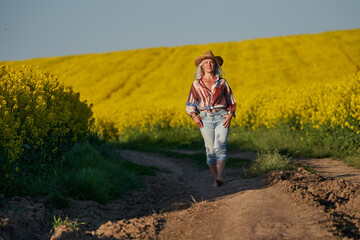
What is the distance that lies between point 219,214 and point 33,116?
3.81 m

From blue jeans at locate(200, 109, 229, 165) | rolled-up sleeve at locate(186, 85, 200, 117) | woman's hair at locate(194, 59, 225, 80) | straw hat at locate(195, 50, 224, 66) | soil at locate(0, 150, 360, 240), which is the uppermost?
straw hat at locate(195, 50, 224, 66)

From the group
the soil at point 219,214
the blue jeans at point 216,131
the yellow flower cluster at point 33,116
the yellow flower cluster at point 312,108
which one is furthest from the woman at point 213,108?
the yellow flower cluster at point 312,108

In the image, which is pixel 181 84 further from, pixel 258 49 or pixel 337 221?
pixel 337 221

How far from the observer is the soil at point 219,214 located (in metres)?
4.30

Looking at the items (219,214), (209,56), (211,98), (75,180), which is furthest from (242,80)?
(219,214)

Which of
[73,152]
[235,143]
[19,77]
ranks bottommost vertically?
[235,143]

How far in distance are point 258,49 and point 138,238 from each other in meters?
38.6

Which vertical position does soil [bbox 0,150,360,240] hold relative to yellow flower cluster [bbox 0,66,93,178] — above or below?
below

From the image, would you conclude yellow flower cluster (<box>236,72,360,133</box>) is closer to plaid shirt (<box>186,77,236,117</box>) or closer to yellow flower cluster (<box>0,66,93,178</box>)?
plaid shirt (<box>186,77,236,117</box>)

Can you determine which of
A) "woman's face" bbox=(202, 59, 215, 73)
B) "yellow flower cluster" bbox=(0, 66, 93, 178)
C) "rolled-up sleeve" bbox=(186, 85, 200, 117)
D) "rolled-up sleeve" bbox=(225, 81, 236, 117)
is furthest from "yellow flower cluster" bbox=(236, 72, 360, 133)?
"yellow flower cluster" bbox=(0, 66, 93, 178)

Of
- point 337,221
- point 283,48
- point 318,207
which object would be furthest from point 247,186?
point 283,48

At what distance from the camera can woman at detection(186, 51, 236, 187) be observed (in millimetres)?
7047

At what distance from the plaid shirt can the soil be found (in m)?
1.37

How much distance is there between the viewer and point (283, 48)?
40.2 metres
